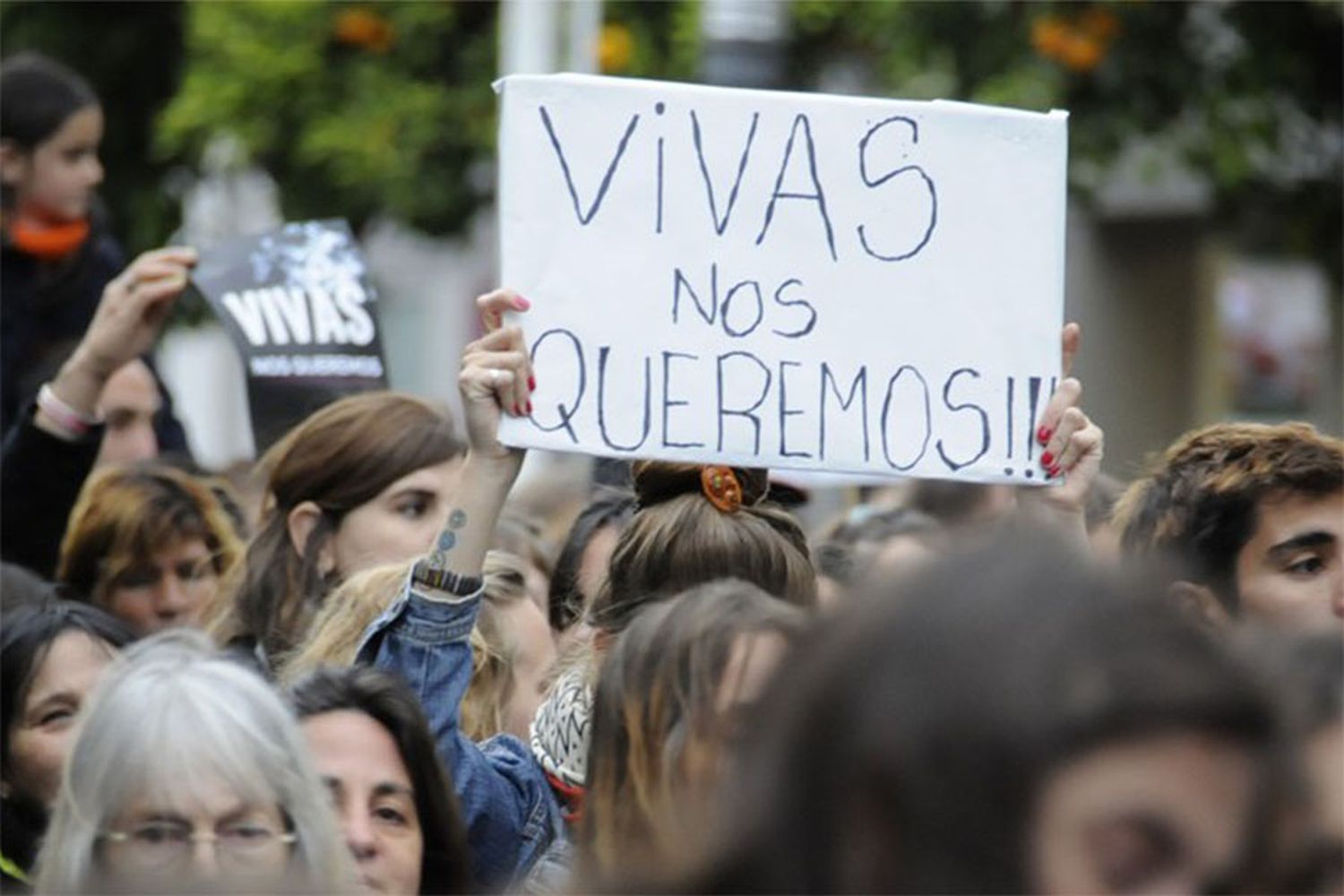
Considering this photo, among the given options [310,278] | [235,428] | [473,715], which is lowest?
[235,428]

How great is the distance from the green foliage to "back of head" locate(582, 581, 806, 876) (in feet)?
32.4

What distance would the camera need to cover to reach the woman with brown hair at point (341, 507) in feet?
17.5

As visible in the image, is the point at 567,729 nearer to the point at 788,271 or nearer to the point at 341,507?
the point at 788,271

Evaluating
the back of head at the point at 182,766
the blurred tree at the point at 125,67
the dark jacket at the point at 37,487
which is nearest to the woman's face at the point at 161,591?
the dark jacket at the point at 37,487

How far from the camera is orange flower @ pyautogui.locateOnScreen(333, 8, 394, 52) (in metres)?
13.2

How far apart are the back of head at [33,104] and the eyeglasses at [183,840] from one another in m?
4.07

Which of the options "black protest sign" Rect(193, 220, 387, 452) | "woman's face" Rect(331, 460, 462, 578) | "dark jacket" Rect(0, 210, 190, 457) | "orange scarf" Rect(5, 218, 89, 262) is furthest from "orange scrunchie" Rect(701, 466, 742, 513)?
"orange scarf" Rect(5, 218, 89, 262)

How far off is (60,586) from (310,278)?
45.9 inches

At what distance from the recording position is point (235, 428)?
22781 mm

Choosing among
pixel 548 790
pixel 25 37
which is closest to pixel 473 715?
pixel 548 790

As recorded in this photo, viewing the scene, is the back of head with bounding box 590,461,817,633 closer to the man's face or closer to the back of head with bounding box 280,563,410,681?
the back of head with bounding box 280,563,410,681

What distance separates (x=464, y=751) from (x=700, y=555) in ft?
1.41

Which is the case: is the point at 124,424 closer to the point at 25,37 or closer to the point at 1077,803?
the point at 1077,803

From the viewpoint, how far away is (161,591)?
20.1 feet
